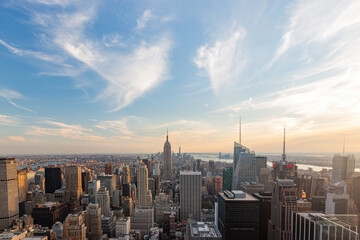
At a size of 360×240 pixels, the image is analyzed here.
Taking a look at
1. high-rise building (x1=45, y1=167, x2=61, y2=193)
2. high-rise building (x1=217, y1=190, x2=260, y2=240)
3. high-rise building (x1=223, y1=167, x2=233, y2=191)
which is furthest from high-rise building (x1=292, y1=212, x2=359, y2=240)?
high-rise building (x1=45, y1=167, x2=61, y2=193)

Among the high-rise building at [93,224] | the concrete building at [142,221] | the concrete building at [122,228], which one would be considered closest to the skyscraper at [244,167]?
the concrete building at [142,221]

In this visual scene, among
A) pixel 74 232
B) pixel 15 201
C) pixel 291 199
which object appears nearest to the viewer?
pixel 291 199

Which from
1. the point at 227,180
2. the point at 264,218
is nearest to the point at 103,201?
the point at 264,218

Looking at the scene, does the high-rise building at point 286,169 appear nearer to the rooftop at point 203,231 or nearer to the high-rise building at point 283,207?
the high-rise building at point 283,207

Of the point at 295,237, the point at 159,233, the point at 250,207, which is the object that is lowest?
the point at 159,233

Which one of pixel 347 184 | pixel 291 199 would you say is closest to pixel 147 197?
pixel 291 199

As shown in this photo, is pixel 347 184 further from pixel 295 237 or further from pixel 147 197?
pixel 147 197

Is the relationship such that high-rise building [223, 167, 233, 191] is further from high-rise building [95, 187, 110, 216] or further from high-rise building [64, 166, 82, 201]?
high-rise building [64, 166, 82, 201]
